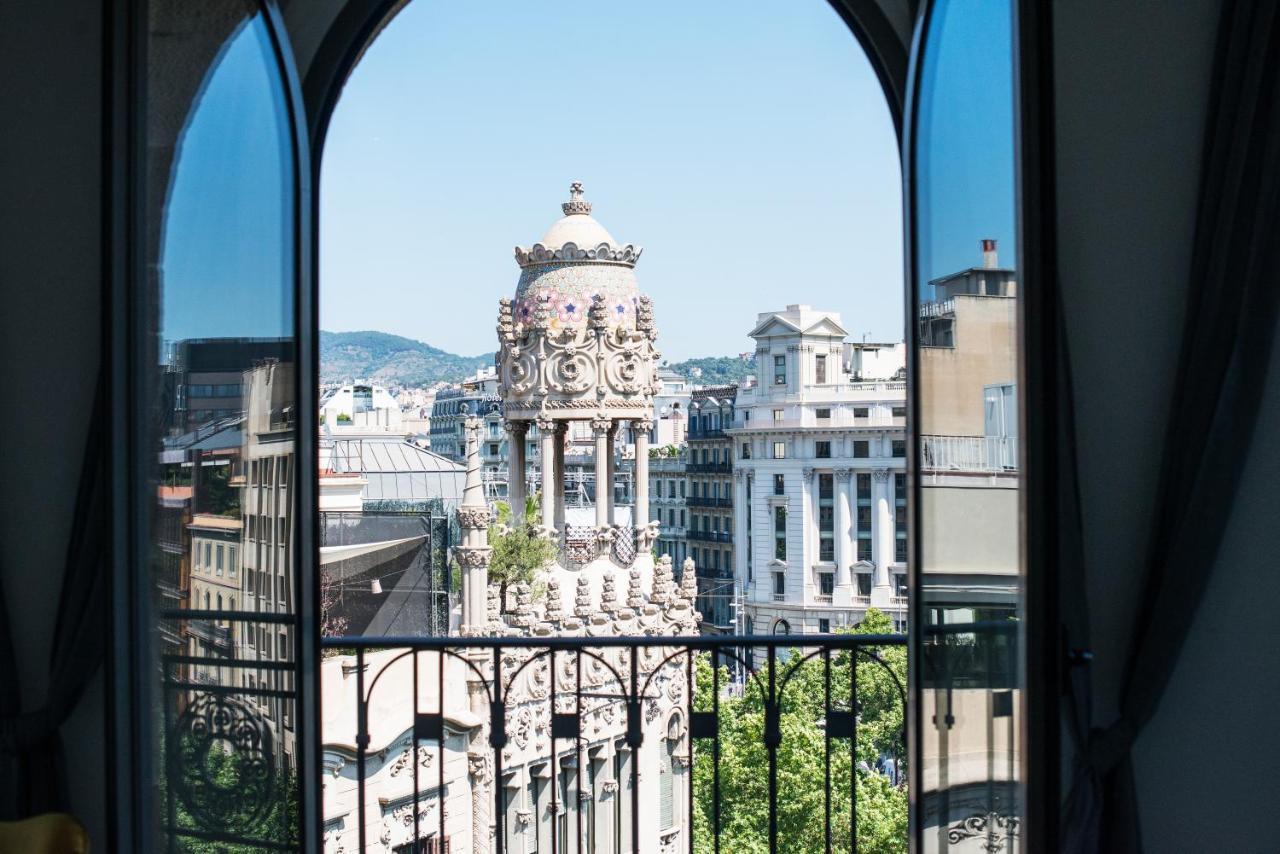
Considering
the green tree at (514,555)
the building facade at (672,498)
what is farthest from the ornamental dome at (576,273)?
the building facade at (672,498)

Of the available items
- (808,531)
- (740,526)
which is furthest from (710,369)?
(808,531)

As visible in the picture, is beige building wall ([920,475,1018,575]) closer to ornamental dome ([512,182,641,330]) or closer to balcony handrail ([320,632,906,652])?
balcony handrail ([320,632,906,652])

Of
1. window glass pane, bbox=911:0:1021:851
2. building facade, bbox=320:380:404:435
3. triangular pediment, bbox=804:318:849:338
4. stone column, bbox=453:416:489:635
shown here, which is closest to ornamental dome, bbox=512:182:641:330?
stone column, bbox=453:416:489:635

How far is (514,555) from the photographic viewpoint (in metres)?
14.2

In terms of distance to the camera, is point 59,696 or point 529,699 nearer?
point 59,696

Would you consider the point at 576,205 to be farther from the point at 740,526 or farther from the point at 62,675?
the point at 740,526

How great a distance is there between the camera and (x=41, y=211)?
7.69 feet

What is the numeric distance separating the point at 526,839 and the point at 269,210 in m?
8.75

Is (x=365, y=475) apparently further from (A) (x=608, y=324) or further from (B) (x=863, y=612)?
(B) (x=863, y=612)

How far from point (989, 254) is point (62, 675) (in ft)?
6.08

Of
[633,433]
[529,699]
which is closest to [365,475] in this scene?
[633,433]

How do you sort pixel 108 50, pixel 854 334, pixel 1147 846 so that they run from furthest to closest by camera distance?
pixel 854 334
pixel 1147 846
pixel 108 50

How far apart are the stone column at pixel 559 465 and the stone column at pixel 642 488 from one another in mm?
686

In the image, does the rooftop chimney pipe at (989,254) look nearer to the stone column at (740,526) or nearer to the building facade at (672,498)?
the stone column at (740,526)
